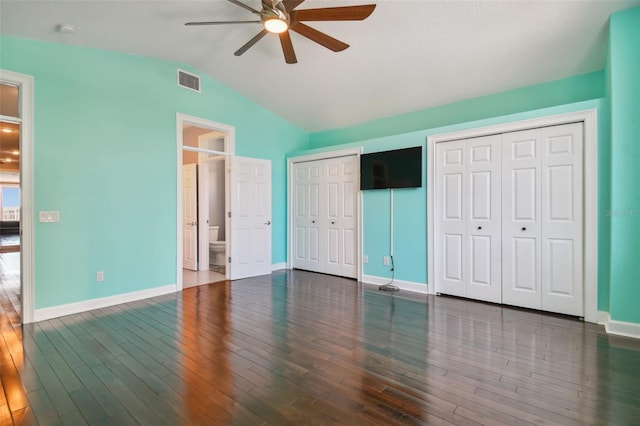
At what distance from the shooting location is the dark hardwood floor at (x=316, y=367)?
5.79 feet

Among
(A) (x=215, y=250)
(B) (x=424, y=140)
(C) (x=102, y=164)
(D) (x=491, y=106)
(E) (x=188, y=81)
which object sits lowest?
(A) (x=215, y=250)

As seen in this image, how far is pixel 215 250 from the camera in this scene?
259 inches

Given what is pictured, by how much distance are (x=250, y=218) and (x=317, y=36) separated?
335cm

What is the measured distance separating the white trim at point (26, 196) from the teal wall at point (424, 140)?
4065 millimetres

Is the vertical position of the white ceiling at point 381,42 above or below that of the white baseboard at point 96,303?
above

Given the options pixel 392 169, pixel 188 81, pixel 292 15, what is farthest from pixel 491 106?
pixel 188 81

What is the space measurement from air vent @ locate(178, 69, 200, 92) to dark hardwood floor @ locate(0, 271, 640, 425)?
10.6 feet

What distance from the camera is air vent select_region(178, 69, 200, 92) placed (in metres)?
4.51

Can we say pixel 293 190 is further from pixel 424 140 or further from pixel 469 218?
pixel 469 218

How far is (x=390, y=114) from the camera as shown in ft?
17.2

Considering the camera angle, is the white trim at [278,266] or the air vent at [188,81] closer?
the air vent at [188,81]

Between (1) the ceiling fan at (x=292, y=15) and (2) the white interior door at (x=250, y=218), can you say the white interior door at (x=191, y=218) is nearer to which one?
(2) the white interior door at (x=250, y=218)

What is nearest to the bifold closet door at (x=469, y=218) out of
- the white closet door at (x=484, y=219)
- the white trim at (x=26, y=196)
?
the white closet door at (x=484, y=219)

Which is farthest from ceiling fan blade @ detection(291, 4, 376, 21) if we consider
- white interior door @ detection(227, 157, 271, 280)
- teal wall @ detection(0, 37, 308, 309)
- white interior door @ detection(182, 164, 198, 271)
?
white interior door @ detection(182, 164, 198, 271)
